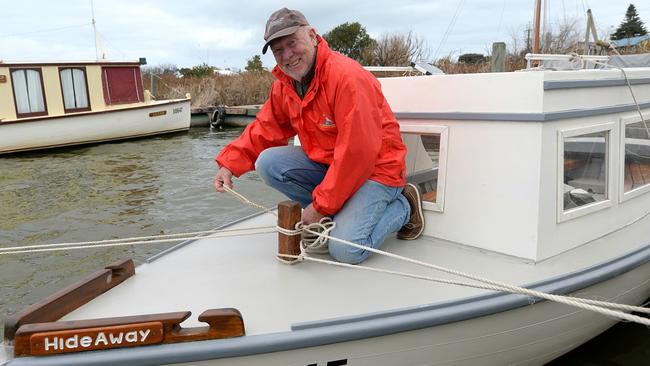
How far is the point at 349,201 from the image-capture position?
3.26m

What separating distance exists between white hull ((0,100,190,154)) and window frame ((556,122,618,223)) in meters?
14.6

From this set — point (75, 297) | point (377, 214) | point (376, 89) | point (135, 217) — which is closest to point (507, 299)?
point (377, 214)

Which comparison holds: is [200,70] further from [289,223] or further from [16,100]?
[289,223]

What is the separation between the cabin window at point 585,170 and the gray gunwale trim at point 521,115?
0.11 m

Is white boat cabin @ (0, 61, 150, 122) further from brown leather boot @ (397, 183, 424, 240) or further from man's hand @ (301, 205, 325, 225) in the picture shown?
brown leather boot @ (397, 183, 424, 240)

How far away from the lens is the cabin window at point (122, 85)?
16234 mm

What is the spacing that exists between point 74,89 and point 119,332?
14959 mm

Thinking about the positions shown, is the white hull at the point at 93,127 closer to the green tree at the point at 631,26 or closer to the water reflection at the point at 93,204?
the water reflection at the point at 93,204

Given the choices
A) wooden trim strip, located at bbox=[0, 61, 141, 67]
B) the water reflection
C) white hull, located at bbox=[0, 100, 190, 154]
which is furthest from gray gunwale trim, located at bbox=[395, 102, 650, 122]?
wooden trim strip, located at bbox=[0, 61, 141, 67]

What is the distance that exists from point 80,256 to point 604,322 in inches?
215

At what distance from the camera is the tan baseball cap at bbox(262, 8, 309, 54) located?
9.74 ft

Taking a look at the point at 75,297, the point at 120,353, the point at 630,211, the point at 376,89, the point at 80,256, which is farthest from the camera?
the point at 80,256

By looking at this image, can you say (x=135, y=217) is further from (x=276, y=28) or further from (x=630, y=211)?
(x=630, y=211)

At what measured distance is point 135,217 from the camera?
807 cm
